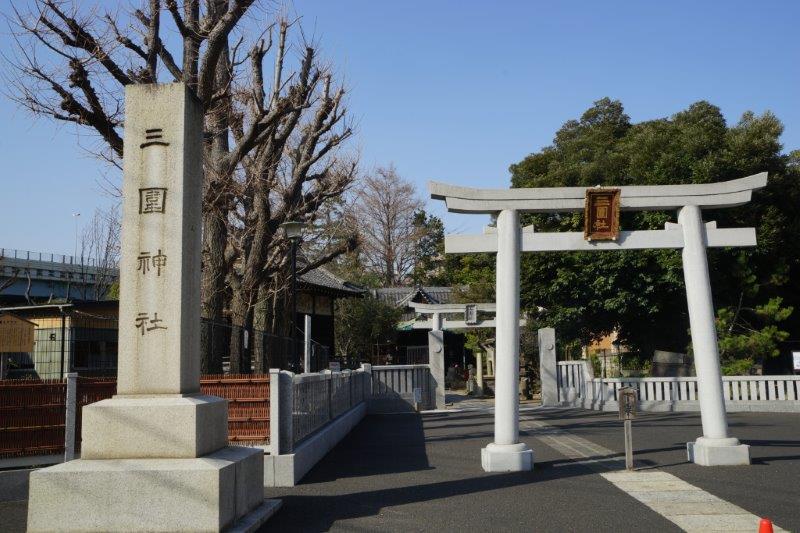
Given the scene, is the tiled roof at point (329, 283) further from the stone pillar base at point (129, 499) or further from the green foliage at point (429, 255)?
the stone pillar base at point (129, 499)

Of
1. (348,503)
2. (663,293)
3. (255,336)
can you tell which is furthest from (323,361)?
(348,503)

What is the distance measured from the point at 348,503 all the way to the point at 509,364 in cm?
357

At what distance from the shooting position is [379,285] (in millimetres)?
47969

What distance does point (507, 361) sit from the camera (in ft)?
35.2

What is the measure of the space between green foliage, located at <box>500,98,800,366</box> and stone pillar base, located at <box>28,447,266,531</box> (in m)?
19.9

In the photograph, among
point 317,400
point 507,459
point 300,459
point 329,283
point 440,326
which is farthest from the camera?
point 329,283

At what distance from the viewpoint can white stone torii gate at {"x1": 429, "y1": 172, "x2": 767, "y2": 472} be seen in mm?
10461

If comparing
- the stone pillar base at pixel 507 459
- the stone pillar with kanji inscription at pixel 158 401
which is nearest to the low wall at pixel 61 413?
the stone pillar with kanji inscription at pixel 158 401

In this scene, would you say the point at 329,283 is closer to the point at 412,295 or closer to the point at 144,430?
the point at 412,295

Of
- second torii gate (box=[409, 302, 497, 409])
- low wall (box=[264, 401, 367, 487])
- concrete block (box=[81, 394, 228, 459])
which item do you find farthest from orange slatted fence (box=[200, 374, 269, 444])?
second torii gate (box=[409, 302, 497, 409])

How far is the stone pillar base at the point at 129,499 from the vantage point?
6.25 metres

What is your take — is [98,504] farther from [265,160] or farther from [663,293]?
[663,293]

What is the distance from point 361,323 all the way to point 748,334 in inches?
801

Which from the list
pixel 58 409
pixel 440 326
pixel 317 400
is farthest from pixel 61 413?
pixel 440 326
